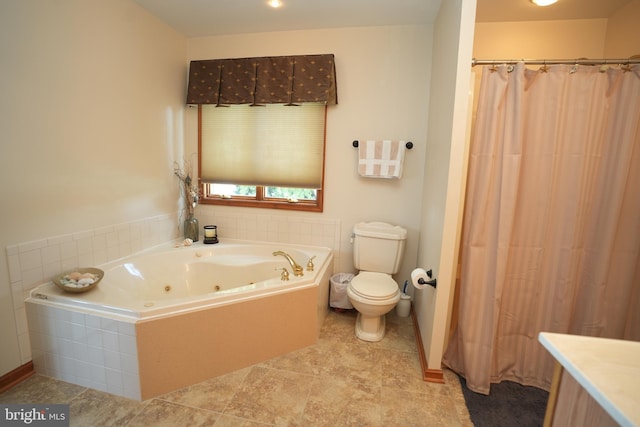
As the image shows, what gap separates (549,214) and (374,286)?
3.90 ft

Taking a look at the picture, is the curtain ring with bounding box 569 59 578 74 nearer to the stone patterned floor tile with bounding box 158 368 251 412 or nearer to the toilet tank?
the toilet tank

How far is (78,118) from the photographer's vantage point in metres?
1.91

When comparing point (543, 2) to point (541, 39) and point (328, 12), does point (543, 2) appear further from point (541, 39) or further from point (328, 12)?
point (328, 12)

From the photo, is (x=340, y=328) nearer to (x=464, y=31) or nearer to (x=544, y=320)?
(x=544, y=320)

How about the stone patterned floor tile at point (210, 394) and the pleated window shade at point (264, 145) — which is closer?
the stone patterned floor tile at point (210, 394)

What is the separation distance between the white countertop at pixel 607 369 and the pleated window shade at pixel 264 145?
7.05 ft

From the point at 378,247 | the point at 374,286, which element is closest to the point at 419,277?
the point at 374,286

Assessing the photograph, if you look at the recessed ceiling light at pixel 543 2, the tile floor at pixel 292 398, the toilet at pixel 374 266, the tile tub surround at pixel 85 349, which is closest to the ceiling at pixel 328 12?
the recessed ceiling light at pixel 543 2

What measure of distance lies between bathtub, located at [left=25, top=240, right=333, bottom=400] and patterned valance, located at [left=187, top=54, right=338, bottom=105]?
5.23 ft

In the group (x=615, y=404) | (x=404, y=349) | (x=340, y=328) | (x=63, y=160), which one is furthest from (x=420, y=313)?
(x=63, y=160)

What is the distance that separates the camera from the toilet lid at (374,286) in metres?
2.06

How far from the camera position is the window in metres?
2.70

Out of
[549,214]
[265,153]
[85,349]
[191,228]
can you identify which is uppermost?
[265,153]

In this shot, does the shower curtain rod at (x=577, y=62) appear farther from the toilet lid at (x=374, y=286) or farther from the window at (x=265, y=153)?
the toilet lid at (x=374, y=286)
